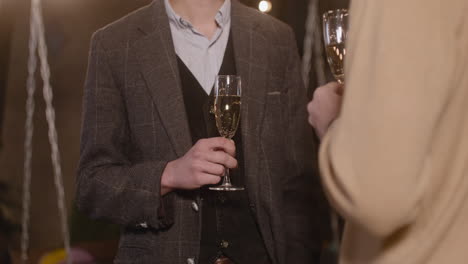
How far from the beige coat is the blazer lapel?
35.1 inches

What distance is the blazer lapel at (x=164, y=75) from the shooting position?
1721 millimetres

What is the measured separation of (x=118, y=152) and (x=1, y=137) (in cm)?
180

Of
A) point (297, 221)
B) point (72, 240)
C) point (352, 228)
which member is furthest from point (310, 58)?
point (352, 228)

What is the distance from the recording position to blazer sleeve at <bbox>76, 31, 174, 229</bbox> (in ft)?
5.47

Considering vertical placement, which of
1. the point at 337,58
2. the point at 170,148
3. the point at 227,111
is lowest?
the point at 170,148

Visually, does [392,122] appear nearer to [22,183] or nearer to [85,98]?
[85,98]

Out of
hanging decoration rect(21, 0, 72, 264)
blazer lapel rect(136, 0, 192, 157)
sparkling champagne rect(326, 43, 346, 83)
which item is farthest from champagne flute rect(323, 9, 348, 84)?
hanging decoration rect(21, 0, 72, 264)

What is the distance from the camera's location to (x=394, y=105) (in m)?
0.78

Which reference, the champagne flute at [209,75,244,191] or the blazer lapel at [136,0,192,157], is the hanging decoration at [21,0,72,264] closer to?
the blazer lapel at [136,0,192,157]

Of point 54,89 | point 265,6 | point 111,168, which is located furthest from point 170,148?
point 265,6

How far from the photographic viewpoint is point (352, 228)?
0.96 metres

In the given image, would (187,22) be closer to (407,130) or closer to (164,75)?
(164,75)

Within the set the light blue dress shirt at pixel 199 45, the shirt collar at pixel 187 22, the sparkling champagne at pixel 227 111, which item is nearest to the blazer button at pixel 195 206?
the sparkling champagne at pixel 227 111

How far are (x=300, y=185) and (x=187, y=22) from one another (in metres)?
0.57
